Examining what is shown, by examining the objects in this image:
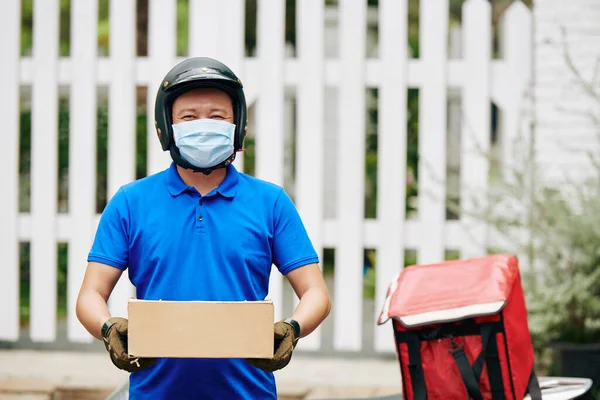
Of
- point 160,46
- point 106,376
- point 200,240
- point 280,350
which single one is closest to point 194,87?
point 200,240

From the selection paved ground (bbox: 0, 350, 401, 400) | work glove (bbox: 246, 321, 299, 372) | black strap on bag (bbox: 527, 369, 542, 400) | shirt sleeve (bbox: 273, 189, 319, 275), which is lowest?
paved ground (bbox: 0, 350, 401, 400)

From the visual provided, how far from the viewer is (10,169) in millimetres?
5309

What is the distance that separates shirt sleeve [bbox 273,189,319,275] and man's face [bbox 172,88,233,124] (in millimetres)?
246

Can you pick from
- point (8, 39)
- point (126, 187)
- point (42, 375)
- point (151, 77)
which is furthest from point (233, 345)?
point (8, 39)

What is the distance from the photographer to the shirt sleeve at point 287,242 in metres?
2.17

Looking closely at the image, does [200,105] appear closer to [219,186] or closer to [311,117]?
[219,186]

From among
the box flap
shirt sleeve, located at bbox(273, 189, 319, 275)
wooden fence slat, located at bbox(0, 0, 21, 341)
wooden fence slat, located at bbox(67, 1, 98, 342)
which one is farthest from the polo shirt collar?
wooden fence slat, located at bbox(0, 0, 21, 341)

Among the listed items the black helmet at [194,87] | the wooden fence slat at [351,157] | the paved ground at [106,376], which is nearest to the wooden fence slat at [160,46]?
the wooden fence slat at [351,157]

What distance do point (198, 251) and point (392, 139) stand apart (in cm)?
313

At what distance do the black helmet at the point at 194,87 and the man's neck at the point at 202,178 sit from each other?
0.03 meters

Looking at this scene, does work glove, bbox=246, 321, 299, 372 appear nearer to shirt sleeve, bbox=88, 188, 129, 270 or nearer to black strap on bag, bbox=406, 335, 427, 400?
shirt sleeve, bbox=88, 188, 129, 270

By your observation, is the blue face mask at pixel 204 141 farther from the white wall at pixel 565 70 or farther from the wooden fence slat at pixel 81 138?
the wooden fence slat at pixel 81 138

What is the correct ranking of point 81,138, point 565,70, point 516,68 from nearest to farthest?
1. point 565,70
2. point 516,68
3. point 81,138

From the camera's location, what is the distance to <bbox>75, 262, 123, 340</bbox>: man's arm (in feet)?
6.73
